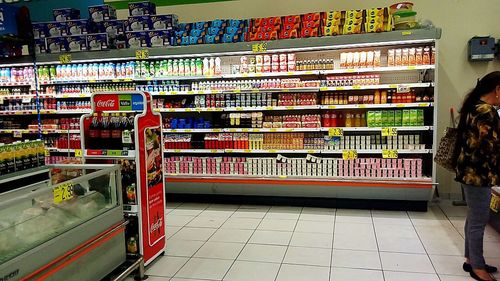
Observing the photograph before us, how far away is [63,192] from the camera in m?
2.80

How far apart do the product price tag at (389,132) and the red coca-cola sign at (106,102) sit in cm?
340

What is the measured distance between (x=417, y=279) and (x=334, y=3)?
4505mm

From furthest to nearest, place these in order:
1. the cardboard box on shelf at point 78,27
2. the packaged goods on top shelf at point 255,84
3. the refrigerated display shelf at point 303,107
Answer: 1. the cardboard box on shelf at point 78,27
2. the packaged goods on top shelf at point 255,84
3. the refrigerated display shelf at point 303,107

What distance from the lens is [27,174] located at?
3092 millimetres

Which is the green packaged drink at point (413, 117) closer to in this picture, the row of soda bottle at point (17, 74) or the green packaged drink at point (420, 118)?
the green packaged drink at point (420, 118)

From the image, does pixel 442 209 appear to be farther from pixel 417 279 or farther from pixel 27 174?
pixel 27 174

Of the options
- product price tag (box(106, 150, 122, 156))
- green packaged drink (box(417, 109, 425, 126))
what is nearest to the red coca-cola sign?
product price tag (box(106, 150, 122, 156))

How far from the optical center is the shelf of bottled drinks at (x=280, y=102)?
5.29 meters

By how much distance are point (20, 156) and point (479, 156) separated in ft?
11.9

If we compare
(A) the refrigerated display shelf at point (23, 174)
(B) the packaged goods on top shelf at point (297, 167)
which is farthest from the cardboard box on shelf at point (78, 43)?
(A) the refrigerated display shelf at point (23, 174)

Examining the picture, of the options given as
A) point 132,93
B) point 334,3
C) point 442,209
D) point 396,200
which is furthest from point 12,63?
point 442,209

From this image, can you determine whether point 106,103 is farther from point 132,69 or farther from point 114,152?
point 132,69

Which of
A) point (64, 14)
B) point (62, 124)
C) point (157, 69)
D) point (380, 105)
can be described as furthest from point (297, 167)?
point (64, 14)

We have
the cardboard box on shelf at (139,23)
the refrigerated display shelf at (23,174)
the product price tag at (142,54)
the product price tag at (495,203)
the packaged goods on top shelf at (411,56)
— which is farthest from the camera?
the cardboard box on shelf at (139,23)
